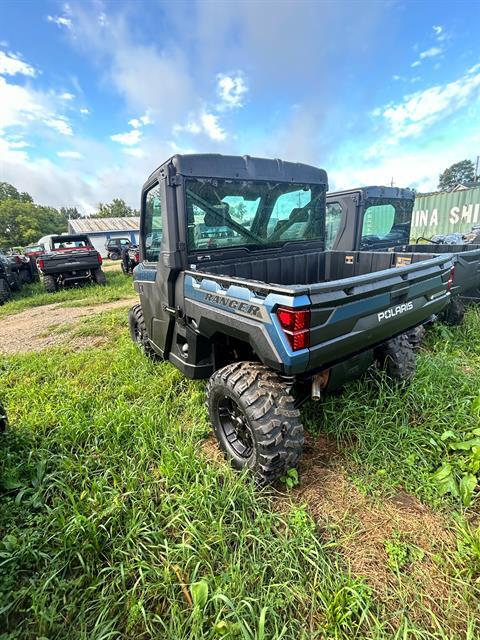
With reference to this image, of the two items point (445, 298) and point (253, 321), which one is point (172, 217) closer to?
point (253, 321)

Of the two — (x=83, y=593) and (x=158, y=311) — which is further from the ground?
(x=158, y=311)

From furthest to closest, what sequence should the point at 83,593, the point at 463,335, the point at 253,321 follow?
the point at 463,335, the point at 253,321, the point at 83,593

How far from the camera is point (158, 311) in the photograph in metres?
3.35

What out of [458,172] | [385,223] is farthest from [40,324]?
[458,172]

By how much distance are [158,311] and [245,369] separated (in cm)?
152

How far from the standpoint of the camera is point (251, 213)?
10.1 ft

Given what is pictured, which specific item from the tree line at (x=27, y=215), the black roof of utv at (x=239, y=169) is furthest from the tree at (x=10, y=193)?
the black roof of utv at (x=239, y=169)

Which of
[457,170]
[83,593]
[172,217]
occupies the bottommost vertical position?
[83,593]

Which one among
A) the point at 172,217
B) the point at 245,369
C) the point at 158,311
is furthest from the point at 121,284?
the point at 245,369

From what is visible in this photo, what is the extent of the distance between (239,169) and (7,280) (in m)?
10.1

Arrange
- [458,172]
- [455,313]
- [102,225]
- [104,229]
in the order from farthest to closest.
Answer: [458,172]
[102,225]
[104,229]
[455,313]

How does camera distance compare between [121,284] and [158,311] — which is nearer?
[158,311]

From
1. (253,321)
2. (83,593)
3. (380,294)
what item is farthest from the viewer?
(380,294)

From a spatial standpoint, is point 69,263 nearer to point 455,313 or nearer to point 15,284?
point 15,284
